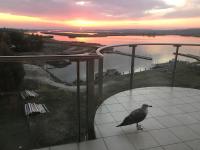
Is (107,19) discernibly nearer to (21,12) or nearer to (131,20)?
(131,20)

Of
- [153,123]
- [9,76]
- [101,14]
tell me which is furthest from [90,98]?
[101,14]

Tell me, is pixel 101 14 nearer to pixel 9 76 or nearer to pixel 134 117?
pixel 9 76

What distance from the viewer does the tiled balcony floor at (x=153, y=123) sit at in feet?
7.70

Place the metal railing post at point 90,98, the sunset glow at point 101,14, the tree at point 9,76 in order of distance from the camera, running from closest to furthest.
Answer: the metal railing post at point 90,98, the tree at point 9,76, the sunset glow at point 101,14

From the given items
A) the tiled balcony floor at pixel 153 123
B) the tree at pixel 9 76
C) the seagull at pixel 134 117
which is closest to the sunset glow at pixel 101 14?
the tree at pixel 9 76

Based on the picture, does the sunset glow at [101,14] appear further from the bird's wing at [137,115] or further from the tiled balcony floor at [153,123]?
the bird's wing at [137,115]

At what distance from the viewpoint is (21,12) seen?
52.3ft

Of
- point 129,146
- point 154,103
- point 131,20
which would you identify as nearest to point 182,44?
point 154,103

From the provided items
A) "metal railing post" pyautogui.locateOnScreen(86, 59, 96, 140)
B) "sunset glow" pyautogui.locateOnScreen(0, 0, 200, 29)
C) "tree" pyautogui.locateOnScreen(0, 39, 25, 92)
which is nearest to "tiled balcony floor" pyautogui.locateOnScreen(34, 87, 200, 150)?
"metal railing post" pyautogui.locateOnScreen(86, 59, 96, 140)

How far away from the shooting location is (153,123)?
2.87 m

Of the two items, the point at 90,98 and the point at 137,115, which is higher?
the point at 90,98

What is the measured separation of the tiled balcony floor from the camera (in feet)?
7.70

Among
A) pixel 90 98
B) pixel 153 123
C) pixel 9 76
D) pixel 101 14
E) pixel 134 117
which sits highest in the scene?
pixel 101 14

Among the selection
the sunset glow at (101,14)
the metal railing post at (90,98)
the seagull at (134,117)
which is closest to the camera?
the metal railing post at (90,98)
